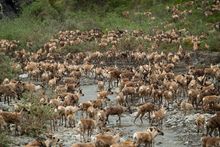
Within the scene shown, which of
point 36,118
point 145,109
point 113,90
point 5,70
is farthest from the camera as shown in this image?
point 5,70

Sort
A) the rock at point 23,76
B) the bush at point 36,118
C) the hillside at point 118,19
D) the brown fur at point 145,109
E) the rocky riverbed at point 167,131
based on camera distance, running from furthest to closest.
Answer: the hillside at point 118,19 < the rock at point 23,76 < the brown fur at point 145,109 < the bush at point 36,118 < the rocky riverbed at point 167,131

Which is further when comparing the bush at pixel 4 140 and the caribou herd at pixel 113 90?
the caribou herd at pixel 113 90

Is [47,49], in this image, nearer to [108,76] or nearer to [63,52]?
[63,52]

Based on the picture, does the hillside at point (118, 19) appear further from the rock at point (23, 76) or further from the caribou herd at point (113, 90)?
the rock at point (23, 76)

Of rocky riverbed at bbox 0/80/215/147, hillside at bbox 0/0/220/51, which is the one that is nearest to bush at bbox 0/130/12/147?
rocky riverbed at bbox 0/80/215/147

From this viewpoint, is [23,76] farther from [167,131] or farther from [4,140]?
[4,140]

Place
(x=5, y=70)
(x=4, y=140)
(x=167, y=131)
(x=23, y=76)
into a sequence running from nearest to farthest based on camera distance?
(x=4, y=140) → (x=167, y=131) → (x=5, y=70) → (x=23, y=76)

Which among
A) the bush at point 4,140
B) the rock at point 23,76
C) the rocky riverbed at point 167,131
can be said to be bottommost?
the rock at point 23,76

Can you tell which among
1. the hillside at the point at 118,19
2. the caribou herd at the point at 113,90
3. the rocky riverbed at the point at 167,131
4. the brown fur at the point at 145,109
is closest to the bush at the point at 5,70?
the caribou herd at the point at 113,90

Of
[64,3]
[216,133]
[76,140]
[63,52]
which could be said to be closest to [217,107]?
[216,133]

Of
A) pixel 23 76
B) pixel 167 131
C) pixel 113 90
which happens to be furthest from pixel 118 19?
pixel 167 131

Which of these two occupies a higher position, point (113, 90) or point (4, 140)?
point (4, 140)

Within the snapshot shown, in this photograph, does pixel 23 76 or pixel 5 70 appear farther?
pixel 23 76

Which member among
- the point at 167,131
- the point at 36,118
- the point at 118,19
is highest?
the point at 118,19
